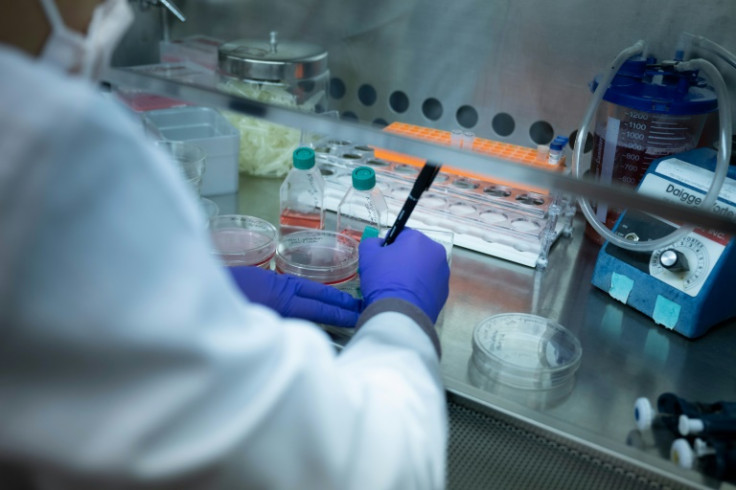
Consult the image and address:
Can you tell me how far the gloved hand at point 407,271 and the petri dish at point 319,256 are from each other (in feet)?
0.40

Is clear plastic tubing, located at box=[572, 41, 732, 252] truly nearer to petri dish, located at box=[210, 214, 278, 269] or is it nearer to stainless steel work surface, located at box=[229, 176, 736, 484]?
stainless steel work surface, located at box=[229, 176, 736, 484]

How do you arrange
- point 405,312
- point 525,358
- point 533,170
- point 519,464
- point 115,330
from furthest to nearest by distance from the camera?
point 525,358
point 519,464
point 405,312
point 533,170
point 115,330

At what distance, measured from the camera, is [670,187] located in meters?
1.41

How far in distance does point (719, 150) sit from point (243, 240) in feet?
3.23

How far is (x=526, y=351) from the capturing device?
1313 millimetres

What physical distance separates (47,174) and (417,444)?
1.59ft

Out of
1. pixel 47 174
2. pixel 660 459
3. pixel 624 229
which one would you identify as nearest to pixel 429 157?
pixel 47 174

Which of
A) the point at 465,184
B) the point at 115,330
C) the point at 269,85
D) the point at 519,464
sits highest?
the point at 115,330

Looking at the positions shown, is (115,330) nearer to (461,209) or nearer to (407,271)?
(407,271)

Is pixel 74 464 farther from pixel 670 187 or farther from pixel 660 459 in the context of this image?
pixel 670 187

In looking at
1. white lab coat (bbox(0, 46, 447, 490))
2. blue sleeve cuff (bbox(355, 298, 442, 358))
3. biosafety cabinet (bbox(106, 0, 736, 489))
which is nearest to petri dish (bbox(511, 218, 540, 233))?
biosafety cabinet (bbox(106, 0, 736, 489))

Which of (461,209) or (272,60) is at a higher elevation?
(272,60)

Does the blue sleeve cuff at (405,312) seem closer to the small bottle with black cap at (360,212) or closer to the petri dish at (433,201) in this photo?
the small bottle with black cap at (360,212)

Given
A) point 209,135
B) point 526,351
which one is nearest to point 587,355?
point 526,351
